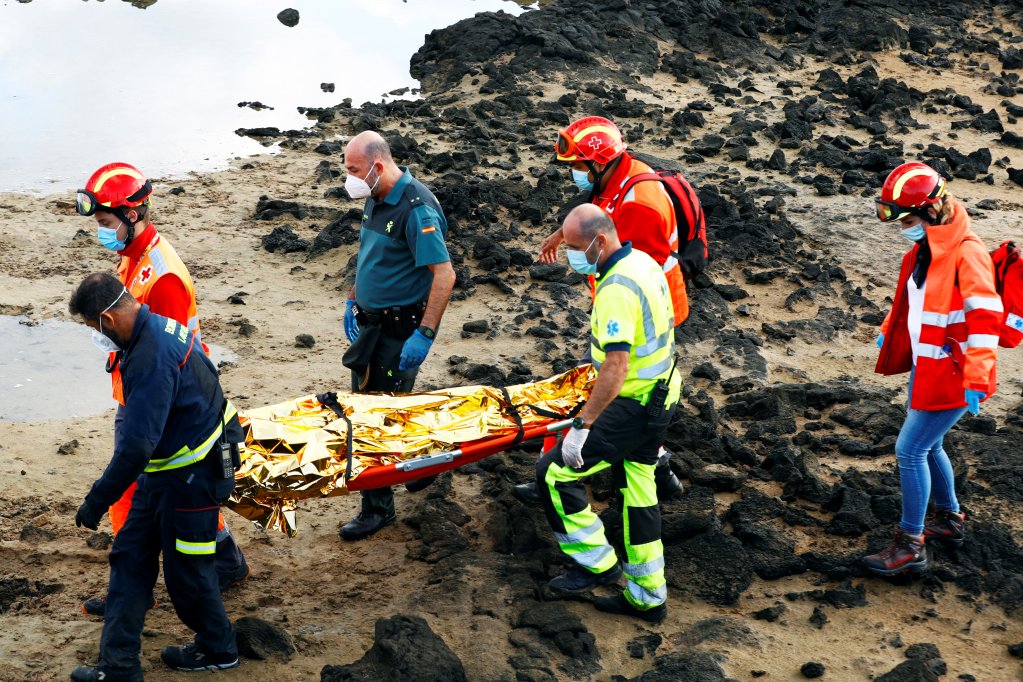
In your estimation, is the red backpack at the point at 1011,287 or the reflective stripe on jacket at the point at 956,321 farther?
the red backpack at the point at 1011,287

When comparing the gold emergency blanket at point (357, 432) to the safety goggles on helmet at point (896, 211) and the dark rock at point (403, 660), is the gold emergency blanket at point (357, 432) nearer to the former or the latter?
the dark rock at point (403, 660)

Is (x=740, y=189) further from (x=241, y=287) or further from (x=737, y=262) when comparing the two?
(x=241, y=287)

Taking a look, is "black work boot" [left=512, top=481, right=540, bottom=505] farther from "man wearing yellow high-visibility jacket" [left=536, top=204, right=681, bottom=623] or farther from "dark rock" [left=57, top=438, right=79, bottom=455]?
"dark rock" [left=57, top=438, right=79, bottom=455]

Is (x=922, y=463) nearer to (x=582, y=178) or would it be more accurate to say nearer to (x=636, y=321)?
(x=636, y=321)

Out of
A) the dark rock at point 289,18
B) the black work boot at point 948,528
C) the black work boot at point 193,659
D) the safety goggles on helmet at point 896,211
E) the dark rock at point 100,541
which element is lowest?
the dark rock at point 100,541

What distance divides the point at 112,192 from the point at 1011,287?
4.72m

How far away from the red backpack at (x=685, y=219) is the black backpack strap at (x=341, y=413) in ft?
6.50

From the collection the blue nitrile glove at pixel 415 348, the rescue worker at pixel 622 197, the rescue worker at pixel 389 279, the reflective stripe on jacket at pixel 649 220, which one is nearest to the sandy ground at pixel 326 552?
the rescue worker at pixel 389 279

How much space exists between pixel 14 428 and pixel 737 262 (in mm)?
6844

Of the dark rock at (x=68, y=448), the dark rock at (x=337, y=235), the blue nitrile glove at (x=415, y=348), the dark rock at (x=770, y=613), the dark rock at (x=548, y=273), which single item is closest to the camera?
the dark rock at (x=770, y=613)

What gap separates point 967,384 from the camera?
5203 mm

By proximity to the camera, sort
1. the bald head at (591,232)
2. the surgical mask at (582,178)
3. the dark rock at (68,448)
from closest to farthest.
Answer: the bald head at (591,232), the surgical mask at (582,178), the dark rock at (68,448)

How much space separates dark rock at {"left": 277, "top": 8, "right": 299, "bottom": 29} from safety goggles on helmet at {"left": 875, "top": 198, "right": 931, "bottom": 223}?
18816 mm

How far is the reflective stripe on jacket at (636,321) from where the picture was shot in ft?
16.5
